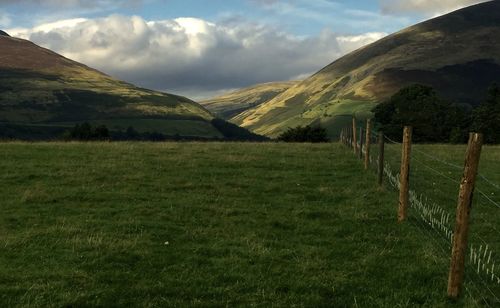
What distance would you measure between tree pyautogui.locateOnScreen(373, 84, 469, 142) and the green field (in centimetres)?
6555

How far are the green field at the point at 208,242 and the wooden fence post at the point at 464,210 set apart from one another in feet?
1.16

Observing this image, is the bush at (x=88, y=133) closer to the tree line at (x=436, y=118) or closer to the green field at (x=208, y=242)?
the green field at (x=208, y=242)

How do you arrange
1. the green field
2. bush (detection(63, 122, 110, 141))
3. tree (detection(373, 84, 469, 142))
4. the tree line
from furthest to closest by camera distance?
tree (detection(373, 84, 469, 142)), the tree line, bush (detection(63, 122, 110, 141)), the green field

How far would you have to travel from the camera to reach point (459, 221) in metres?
8.94

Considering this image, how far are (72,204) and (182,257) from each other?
7241 millimetres

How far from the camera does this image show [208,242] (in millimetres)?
12484

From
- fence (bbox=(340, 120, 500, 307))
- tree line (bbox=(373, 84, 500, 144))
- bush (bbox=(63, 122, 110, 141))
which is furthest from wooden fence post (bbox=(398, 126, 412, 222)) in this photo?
tree line (bbox=(373, 84, 500, 144))

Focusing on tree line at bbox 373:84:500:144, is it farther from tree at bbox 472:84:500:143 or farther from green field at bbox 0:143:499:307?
green field at bbox 0:143:499:307

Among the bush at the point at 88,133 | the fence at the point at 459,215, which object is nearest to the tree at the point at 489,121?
the fence at the point at 459,215

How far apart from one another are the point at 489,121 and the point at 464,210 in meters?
76.3

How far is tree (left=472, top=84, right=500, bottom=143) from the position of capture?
246ft

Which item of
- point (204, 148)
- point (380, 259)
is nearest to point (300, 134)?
point (204, 148)

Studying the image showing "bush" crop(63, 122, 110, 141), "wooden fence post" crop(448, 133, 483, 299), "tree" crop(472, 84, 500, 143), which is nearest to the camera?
"wooden fence post" crop(448, 133, 483, 299)

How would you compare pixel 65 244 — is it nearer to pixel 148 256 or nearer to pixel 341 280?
pixel 148 256
